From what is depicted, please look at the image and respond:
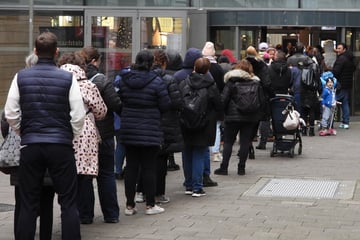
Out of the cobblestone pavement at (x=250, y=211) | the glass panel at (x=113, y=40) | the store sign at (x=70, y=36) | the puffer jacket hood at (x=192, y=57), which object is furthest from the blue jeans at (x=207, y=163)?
the store sign at (x=70, y=36)

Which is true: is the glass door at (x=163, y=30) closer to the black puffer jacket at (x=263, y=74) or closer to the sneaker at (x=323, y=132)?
the sneaker at (x=323, y=132)

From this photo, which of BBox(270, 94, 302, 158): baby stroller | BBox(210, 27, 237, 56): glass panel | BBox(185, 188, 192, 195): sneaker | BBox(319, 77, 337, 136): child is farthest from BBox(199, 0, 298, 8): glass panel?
BBox(185, 188, 192, 195): sneaker

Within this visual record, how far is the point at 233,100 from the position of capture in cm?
1102

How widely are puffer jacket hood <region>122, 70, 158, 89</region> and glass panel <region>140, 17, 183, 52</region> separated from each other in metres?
11.2

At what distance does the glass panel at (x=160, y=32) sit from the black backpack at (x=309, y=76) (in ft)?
14.1

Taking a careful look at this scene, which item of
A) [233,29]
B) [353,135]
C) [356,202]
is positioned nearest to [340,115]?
[353,135]

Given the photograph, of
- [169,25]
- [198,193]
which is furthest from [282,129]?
[169,25]

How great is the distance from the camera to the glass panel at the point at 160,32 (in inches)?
763

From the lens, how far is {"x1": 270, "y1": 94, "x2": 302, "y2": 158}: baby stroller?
13133mm

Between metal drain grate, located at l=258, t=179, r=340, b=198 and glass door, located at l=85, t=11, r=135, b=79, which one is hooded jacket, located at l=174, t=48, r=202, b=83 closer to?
metal drain grate, located at l=258, t=179, r=340, b=198

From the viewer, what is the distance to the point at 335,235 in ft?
24.4

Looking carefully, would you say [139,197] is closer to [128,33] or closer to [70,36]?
[128,33]

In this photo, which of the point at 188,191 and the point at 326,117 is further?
the point at 326,117

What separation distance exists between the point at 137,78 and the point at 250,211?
1933mm
